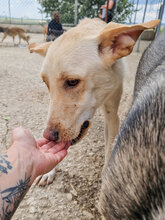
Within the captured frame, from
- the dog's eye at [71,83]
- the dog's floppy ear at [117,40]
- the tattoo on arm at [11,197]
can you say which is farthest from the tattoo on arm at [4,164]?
the dog's floppy ear at [117,40]

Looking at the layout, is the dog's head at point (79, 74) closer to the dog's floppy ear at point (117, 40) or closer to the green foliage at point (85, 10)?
the dog's floppy ear at point (117, 40)

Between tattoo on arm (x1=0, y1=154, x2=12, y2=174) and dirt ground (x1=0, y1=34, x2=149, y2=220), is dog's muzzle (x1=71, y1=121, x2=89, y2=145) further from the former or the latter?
tattoo on arm (x1=0, y1=154, x2=12, y2=174)

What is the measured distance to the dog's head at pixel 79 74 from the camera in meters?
1.78

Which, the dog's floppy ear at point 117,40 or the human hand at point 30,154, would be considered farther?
Answer: the dog's floppy ear at point 117,40

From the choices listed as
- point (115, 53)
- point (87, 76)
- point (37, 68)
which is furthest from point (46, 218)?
point (37, 68)

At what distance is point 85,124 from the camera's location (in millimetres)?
1954

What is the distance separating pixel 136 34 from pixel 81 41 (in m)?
0.51

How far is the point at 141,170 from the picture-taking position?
0.73 m

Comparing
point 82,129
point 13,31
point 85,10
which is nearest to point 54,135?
point 82,129

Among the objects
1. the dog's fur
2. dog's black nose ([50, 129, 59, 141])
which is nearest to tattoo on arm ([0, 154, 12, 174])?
dog's black nose ([50, 129, 59, 141])

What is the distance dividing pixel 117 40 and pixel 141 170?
1.45 meters

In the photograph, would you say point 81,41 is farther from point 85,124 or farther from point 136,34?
point 85,124

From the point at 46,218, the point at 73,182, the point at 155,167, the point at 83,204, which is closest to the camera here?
the point at 155,167

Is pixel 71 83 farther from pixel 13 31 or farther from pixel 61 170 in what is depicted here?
pixel 13 31
